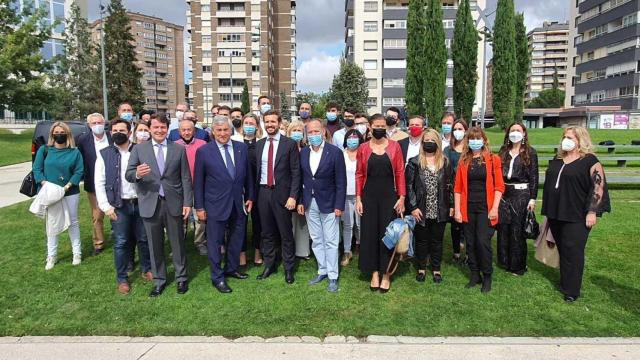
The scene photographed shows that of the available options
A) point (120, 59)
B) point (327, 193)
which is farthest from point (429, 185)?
point (120, 59)

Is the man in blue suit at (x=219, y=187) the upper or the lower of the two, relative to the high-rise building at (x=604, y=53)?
lower

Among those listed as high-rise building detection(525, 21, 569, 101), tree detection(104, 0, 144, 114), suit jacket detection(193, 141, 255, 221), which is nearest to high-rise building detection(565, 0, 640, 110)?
tree detection(104, 0, 144, 114)

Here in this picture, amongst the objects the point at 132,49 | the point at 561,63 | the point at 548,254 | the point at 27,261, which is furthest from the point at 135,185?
the point at 561,63

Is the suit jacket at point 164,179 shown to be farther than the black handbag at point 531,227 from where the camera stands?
No

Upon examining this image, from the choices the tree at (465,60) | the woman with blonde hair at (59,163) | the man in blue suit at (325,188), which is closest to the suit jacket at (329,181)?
the man in blue suit at (325,188)

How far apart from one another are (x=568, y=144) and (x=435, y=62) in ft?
96.7

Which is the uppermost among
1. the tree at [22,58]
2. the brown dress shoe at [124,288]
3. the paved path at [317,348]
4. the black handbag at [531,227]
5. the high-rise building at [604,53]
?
the high-rise building at [604,53]

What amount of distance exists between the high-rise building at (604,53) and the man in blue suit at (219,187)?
60.6 m

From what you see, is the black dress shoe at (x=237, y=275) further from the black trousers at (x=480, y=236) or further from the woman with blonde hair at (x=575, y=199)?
the woman with blonde hair at (x=575, y=199)

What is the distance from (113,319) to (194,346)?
1.16m

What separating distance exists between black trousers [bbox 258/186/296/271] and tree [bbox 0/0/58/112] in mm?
24572

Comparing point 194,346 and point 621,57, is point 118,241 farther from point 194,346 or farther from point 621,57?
point 621,57

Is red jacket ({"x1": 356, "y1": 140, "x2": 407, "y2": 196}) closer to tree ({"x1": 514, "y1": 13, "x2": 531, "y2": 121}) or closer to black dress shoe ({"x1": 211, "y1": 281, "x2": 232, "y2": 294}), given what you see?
black dress shoe ({"x1": 211, "y1": 281, "x2": 232, "y2": 294})

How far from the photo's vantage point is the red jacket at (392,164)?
499 centimetres
